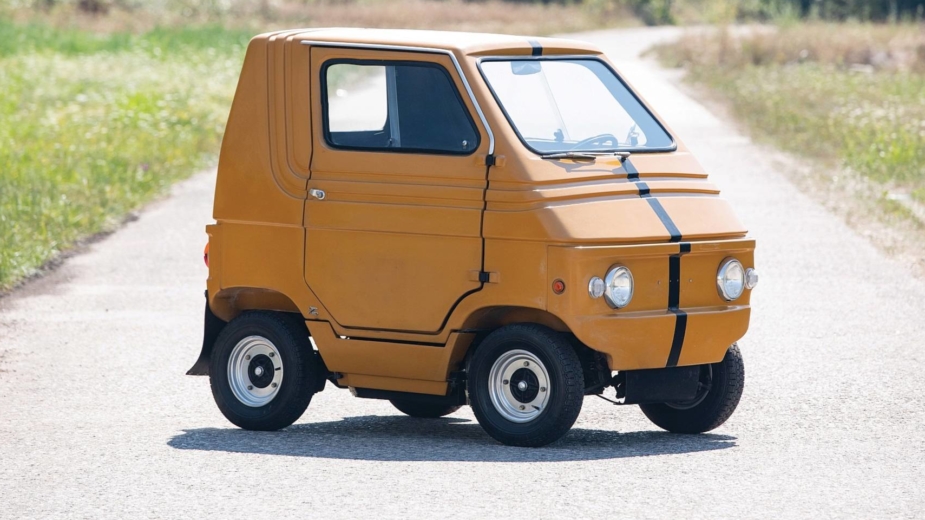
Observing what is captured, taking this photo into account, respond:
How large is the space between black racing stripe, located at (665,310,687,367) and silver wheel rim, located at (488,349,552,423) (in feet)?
1.98

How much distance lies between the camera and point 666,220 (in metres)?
7.30

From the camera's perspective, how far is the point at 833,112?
26297 millimetres

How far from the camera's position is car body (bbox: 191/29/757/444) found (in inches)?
284

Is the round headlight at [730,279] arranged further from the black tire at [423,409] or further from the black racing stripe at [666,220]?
the black tire at [423,409]

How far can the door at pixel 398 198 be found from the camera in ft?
24.3

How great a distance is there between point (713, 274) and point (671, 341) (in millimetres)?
413

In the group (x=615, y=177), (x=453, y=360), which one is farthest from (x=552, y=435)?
(x=615, y=177)

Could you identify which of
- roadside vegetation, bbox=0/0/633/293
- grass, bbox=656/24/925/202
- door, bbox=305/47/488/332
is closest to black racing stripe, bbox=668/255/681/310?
door, bbox=305/47/488/332

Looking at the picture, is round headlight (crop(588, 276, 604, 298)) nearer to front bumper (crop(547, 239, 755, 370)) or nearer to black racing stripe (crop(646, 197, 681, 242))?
front bumper (crop(547, 239, 755, 370))

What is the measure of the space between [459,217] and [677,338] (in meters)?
1.17

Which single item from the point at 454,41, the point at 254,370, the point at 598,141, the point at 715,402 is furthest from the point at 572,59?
the point at 254,370

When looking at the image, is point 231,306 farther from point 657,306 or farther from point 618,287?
point 657,306

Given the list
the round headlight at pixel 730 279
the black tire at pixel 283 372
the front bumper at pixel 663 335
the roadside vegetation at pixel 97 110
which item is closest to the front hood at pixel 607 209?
the round headlight at pixel 730 279

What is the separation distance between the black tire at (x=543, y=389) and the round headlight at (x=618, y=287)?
308 mm
